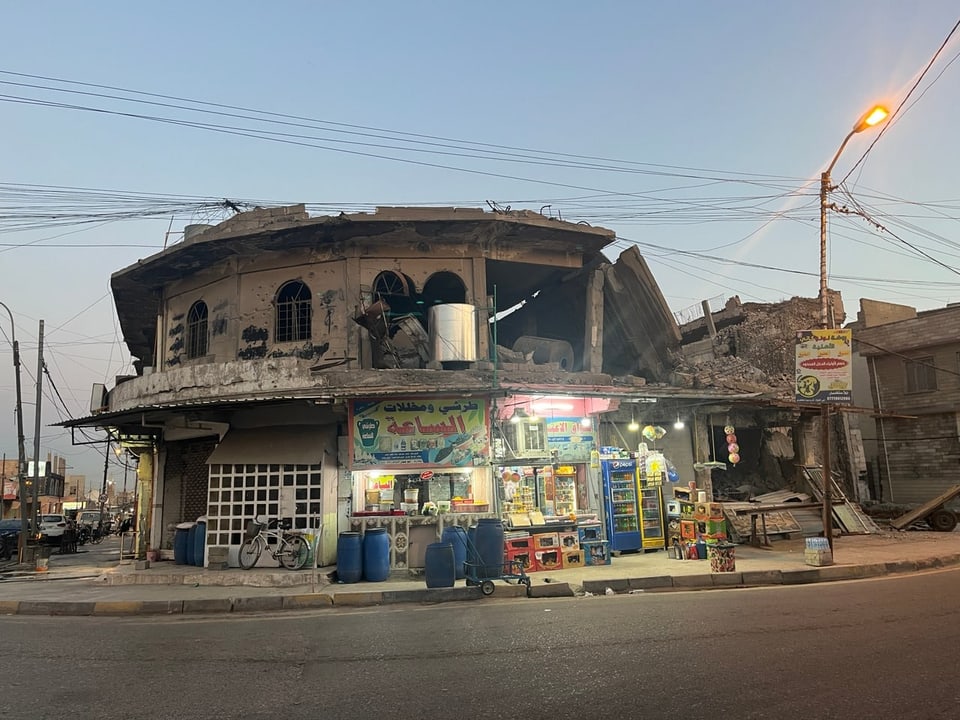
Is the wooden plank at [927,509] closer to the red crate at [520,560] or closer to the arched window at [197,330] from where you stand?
the red crate at [520,560]

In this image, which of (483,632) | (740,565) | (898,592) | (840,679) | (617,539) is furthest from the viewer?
(617,539)

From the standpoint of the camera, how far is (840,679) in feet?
17.8

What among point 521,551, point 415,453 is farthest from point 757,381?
point 415,453

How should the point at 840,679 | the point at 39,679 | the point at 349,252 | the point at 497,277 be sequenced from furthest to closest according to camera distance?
the point at 497,277
the point at 349,252
the point at 39,679
the point at 840,679

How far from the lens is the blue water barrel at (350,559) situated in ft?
42.2

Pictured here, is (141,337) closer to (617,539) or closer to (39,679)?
(617,539)

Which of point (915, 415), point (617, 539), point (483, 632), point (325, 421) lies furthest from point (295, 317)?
point (915, 415)

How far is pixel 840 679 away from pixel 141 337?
86.5ft

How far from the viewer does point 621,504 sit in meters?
15.5

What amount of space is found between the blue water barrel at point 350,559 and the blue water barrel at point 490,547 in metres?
2.50

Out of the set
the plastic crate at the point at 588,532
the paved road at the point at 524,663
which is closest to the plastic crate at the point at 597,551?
the plastic crate at the point at 588,532

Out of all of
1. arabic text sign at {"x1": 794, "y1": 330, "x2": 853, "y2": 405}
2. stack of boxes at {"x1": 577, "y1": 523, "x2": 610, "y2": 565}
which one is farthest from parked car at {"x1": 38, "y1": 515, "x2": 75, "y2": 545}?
arabic text sign at {"x1": 794, "y1": 330, "x2": 853, "y2": 405}

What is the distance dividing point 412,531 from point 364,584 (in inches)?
59.8

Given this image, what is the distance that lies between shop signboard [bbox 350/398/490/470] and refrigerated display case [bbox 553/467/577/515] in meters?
2.13
